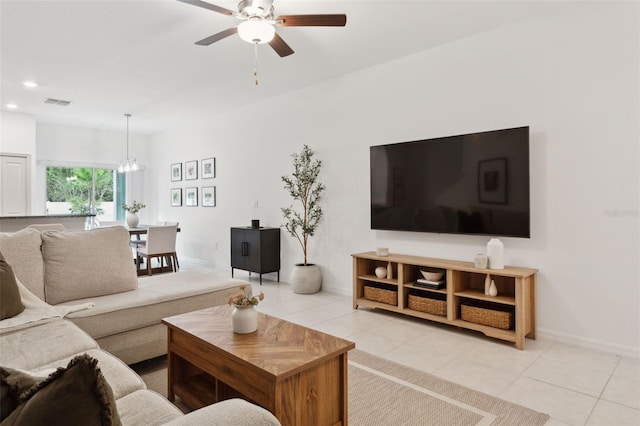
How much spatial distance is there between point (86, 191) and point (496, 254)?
7.76m

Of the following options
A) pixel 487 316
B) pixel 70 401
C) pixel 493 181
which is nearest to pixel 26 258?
pixel 70 401

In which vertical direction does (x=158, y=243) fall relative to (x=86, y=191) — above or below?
below

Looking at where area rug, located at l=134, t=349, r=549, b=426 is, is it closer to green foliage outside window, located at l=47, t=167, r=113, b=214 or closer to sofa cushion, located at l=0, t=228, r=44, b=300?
sofa cushion, located at l=0, t=228, r=44, b=300

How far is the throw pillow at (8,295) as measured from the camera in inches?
77.8

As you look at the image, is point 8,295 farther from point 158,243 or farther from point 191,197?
point 191,197

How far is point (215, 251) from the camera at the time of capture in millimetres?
6703

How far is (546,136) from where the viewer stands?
311 cm

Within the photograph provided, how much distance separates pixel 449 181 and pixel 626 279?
1521 millimetres

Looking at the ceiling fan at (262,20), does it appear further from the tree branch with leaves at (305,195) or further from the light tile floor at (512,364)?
the light tile floor at (512,364)

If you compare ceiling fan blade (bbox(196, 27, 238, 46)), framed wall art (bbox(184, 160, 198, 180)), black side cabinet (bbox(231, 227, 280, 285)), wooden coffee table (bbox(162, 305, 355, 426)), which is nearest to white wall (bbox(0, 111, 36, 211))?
framed wall art (bbox(184, 160, 198, 180))

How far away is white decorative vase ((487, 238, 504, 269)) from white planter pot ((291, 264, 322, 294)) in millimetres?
2182

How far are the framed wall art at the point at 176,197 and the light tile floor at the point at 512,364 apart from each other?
4.57 meters

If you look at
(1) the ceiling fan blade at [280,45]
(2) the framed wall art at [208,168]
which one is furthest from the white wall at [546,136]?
(2) the framed wall art at [208,168]

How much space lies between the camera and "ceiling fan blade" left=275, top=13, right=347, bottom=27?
2557mm
